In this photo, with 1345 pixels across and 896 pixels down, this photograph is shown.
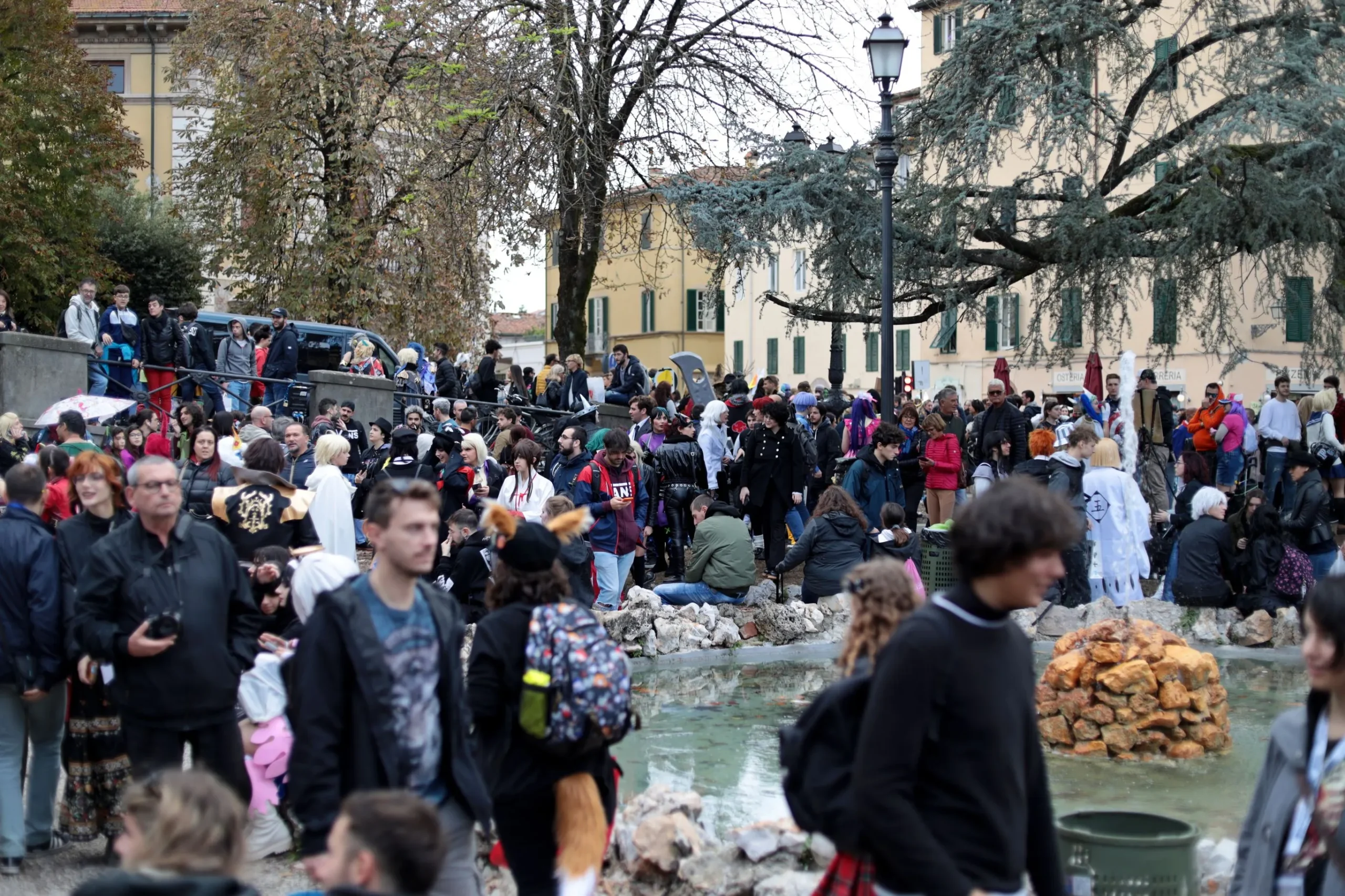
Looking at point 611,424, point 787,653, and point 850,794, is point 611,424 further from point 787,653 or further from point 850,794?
point 850,794

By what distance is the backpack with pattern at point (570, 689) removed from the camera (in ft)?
14.9

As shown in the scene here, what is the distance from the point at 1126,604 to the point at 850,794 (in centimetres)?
1037

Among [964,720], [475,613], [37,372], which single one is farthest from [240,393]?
[964,720]

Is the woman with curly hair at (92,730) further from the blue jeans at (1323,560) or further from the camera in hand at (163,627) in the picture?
the blue jeans at (1323,560)

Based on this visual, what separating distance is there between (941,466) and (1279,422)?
5766mm

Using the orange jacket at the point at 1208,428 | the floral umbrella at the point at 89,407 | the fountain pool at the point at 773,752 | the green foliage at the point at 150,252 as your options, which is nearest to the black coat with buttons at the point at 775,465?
the fountain pool at the point at 773,752

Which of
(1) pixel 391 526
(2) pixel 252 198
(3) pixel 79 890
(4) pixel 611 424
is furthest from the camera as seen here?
(2) pixel 252 198

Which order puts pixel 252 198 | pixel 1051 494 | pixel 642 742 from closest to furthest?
pixel 1051 494
pixel 642 742
pixel 252 198

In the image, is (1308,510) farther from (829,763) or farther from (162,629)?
(829,763)

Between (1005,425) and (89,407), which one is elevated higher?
(89,407)

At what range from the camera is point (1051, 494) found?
135 inches

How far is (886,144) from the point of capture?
15359mm

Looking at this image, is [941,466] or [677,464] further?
[941,466]

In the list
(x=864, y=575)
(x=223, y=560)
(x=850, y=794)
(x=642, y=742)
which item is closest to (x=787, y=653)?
(x=642, y=742)
